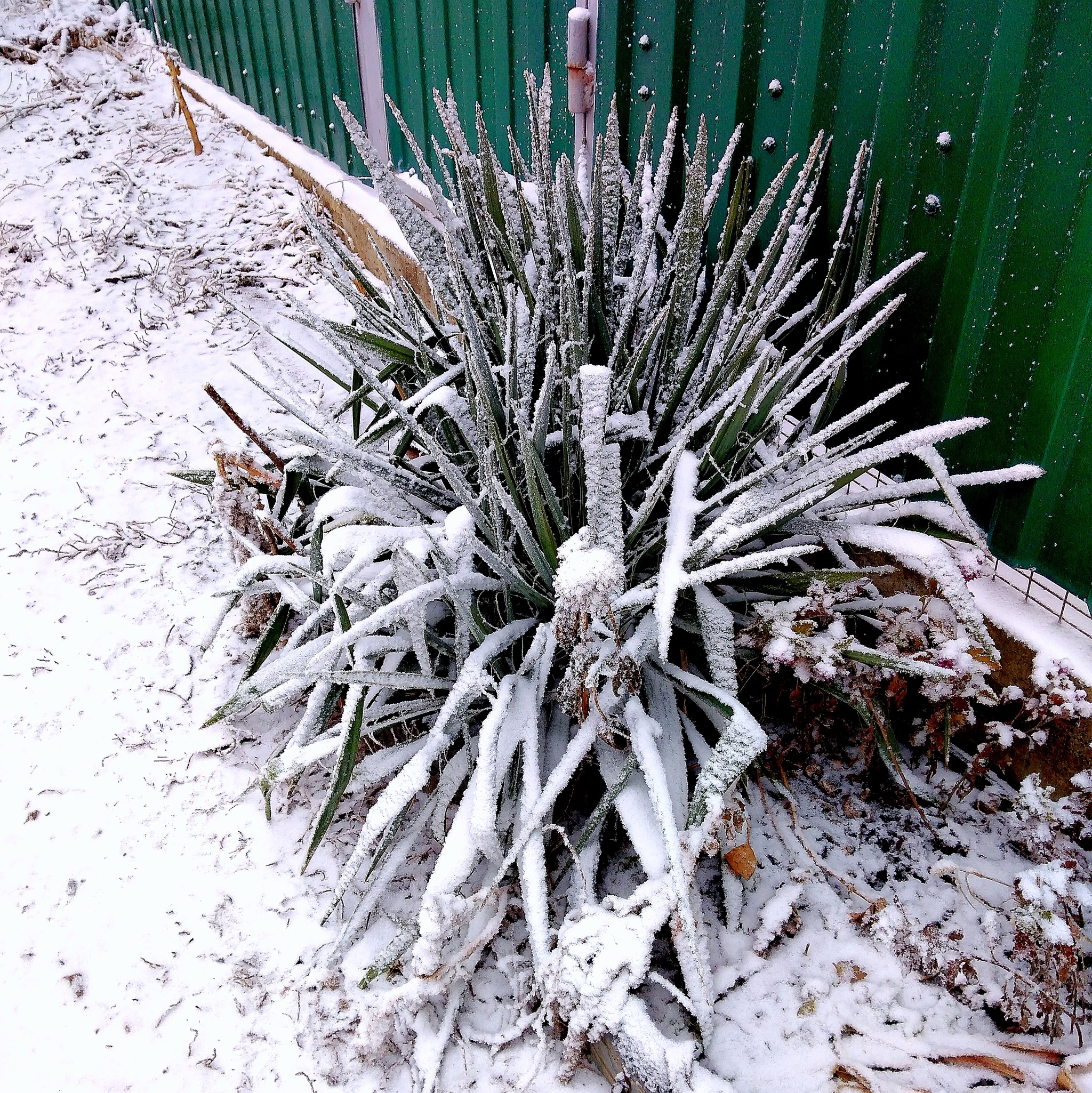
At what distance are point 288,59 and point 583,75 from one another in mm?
2839

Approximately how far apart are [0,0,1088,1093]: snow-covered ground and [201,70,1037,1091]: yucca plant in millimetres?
107

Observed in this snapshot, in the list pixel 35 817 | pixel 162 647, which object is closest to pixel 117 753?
pixel 35 817

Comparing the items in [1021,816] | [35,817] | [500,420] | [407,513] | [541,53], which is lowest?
[35,817]

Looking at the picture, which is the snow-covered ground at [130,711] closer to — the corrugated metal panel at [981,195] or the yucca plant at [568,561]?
the yucca plant at [568,561]

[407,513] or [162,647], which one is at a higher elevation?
[407,513]

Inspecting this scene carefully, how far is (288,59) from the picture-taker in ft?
14.7

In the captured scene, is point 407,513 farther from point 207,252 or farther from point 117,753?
point 207,252

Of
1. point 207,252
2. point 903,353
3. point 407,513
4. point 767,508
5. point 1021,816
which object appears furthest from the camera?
point 207,252

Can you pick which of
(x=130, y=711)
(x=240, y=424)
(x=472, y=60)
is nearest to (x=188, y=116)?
(x=472, y=60)

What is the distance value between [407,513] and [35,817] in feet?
2.90

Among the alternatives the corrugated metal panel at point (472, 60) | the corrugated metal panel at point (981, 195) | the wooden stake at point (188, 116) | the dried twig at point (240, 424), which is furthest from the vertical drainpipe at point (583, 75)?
the wooden stake at point (188, 116)

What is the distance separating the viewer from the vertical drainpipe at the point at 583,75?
92.0 inches

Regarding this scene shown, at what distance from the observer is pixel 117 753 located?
1658mm

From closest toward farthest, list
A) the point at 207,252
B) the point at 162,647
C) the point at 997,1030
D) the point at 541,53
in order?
the point at 997,1030
the point at 162,647
the point at 541,53
the point at 207,252
